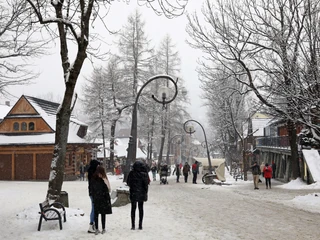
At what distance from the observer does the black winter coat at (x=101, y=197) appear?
25.8ft

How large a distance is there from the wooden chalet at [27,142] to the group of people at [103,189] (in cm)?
2334

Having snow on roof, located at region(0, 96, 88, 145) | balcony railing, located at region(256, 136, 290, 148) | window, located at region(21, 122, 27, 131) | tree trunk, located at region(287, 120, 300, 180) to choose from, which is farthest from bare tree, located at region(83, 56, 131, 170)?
tree trunk, located at region(287, 120, 300, 180)

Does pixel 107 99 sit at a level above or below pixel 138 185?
above

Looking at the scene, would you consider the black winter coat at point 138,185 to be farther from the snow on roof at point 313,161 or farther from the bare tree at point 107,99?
the bare tree at point 107,99

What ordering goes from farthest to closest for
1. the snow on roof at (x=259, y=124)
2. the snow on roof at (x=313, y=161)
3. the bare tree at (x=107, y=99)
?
1. the snow on roof at (x=259, y=124)
2. the bare tree at (x=107, y=99)
3. the snow on roof at (x=313, y=161)

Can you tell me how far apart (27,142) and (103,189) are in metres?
25.1

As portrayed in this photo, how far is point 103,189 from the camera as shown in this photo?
7.97 m

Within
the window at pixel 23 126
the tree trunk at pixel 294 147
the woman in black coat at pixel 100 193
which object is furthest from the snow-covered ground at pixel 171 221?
the window at pixel 23 126

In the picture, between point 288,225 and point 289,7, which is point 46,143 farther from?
point 288,225

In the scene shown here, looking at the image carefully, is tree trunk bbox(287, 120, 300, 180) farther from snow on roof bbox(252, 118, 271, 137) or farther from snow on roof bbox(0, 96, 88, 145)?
snow on roof bbox(252, 118, 271, 137)

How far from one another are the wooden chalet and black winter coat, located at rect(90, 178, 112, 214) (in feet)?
77.5

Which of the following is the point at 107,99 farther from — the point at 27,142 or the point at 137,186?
the point at 137,186

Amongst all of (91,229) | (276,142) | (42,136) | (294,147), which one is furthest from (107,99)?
(91,229)

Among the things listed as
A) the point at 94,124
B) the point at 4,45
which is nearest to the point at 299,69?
the point at 4,45
